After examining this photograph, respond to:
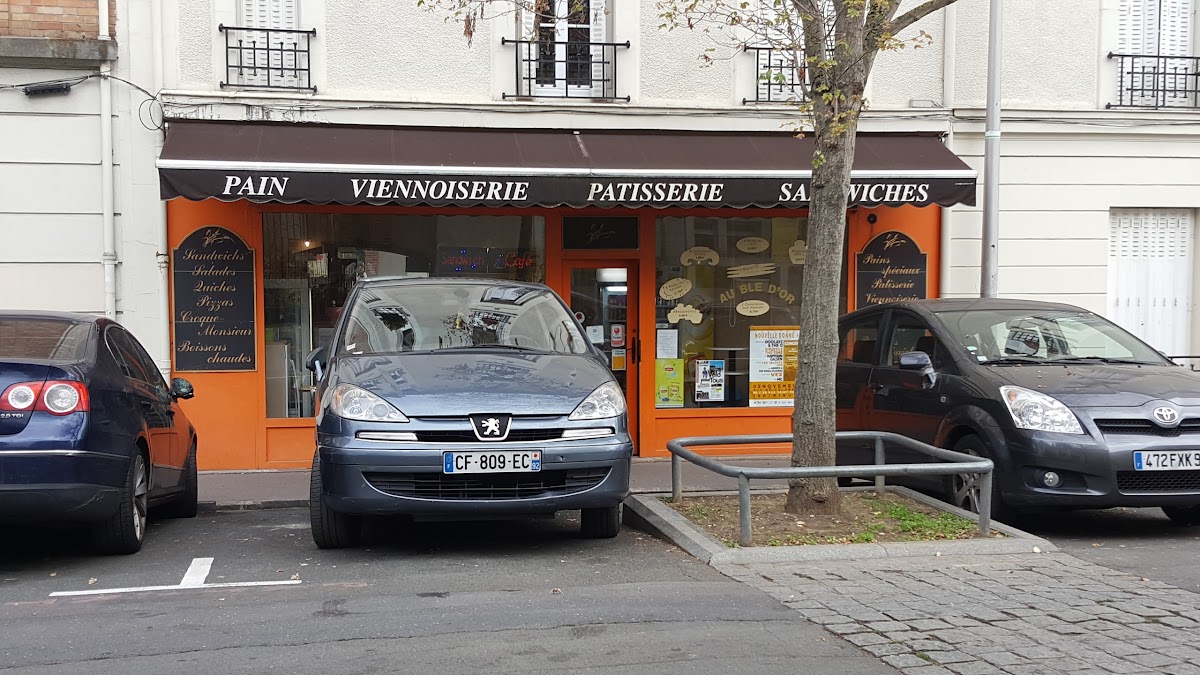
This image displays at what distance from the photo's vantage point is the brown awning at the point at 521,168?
9.59 m

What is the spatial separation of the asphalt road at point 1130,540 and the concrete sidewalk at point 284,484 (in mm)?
2227

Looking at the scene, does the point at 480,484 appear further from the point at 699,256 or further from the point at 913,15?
the point at 699,256

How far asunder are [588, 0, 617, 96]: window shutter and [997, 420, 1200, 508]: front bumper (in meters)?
6.17

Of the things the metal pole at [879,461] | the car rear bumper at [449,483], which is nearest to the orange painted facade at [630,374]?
the metal pole at [879,461]

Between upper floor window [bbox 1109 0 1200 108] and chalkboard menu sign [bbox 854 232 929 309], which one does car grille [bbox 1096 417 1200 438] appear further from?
upper floor window [bbox 1109 0 1200 108]

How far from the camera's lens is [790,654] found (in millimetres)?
4410

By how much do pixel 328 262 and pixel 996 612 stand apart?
7.84 metres

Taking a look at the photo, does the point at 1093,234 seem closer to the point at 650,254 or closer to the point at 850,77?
the point at 650,254

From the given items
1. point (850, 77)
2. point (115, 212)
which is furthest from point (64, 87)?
point (850, 77)

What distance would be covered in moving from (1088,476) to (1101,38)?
23.5ft

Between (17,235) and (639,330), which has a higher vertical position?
(17,235)

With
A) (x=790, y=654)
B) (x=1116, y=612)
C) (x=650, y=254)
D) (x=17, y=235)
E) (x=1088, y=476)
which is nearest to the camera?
(x=790, y=654)

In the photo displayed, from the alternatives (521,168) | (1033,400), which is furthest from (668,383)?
(1033,400)

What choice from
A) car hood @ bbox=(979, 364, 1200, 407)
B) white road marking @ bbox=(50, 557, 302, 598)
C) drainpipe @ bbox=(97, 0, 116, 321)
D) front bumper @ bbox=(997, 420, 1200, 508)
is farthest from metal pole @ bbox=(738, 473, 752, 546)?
drainpipe @ bbox=(97, 0, 116, 321)
